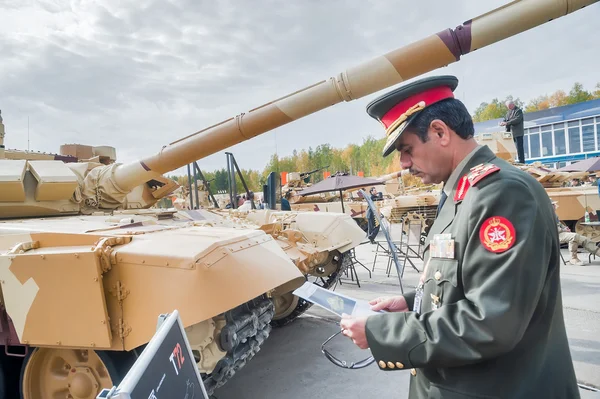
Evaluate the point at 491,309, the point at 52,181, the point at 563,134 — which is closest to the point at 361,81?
the point at 491,309

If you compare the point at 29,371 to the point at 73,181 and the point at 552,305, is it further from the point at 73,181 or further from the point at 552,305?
the point at 552,305

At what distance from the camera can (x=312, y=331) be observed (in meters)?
5.70

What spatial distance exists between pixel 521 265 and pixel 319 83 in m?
3.12

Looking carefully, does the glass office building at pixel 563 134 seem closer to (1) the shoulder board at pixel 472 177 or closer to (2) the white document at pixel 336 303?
(2) the white document at pixel 336 303

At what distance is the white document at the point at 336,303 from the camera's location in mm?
1652

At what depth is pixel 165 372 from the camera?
1169 mm

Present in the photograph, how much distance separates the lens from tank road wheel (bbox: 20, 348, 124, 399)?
3115 mm

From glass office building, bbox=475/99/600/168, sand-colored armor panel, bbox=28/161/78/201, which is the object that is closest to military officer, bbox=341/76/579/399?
sand-colored armor panel, bbox=28/161/78/201

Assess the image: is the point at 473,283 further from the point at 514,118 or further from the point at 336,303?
the point at 514,118

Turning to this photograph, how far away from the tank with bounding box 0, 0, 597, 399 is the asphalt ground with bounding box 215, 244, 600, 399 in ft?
3.36

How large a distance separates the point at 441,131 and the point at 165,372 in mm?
1108

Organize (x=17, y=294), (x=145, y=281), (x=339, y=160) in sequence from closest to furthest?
1. (x=145, y=281)
2. (x=17, y=294)
3. (x=339, y=160)

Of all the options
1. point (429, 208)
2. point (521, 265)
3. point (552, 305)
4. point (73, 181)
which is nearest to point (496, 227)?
point (521, 265)

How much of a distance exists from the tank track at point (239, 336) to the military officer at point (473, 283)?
5.38ft
